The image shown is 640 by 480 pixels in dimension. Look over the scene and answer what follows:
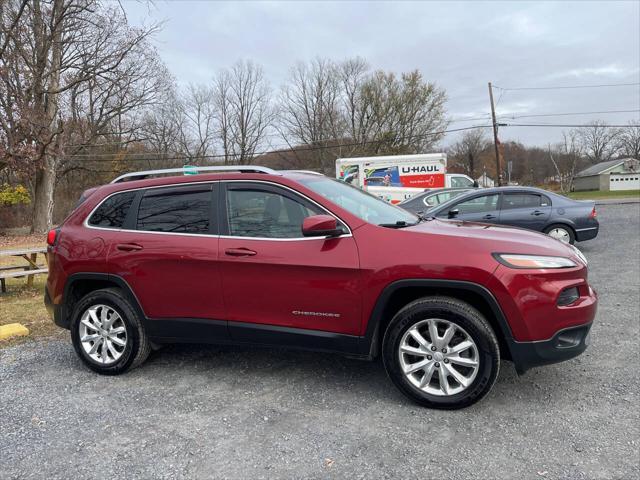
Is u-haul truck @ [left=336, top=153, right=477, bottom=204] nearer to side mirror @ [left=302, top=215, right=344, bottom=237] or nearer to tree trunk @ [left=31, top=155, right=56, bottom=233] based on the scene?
side mirror @ [left=302, top=215, right=344, bottom=237]

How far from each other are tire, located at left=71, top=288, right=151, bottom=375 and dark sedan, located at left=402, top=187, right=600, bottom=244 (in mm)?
6537

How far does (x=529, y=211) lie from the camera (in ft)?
30.6

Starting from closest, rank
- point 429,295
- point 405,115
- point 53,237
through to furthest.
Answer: point 429,295
point 53,237
point 405,115

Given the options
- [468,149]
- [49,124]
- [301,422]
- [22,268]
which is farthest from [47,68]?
[468,149]

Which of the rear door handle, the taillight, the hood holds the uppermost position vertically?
the taillight

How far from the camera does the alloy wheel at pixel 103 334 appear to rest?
4.07m

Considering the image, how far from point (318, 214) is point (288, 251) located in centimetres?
37

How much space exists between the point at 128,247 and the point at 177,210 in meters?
0.54

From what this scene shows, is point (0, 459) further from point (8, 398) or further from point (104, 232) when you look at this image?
point (104, 232)

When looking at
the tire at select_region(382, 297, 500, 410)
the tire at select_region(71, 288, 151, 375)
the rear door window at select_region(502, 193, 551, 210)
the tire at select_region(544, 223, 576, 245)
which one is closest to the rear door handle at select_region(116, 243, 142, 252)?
the tire at select_region(71, 288, 151, 375)

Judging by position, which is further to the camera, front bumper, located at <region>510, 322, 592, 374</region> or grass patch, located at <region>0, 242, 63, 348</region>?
grass patch, located at <region>0, 242, 63, 348</region>

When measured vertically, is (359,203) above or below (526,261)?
above

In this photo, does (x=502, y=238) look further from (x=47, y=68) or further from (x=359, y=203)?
(x=47, y=68)

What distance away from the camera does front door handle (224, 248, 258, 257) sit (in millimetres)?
3562
